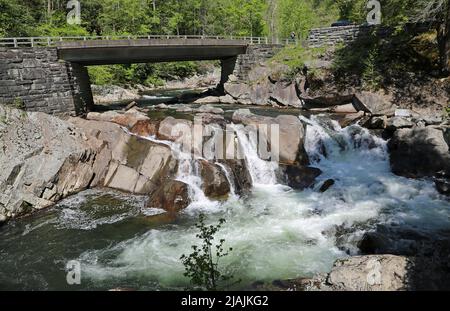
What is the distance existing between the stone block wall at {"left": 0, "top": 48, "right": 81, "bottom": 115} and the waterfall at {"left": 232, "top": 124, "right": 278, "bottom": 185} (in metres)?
12.7

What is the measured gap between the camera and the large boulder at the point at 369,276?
24.5ft

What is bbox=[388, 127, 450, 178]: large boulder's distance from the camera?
17.9 m

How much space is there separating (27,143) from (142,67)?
36.0 metres

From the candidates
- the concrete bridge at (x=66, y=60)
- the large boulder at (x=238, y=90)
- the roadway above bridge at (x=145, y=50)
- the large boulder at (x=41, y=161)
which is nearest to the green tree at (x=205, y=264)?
the large boulder at (x=41, y=161)

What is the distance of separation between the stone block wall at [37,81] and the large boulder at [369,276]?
70.0 ft

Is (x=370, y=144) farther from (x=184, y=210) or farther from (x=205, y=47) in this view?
(x=205, y=47)

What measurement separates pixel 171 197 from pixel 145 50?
19610mm

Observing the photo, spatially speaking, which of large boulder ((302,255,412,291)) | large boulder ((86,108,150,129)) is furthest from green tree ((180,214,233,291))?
large boulder ((86,108,150,129))

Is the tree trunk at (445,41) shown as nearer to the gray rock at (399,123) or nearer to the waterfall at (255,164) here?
the gray rock at (399,123)

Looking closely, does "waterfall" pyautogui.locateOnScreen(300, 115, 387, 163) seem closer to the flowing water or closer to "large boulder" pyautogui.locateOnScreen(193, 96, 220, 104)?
the flowing water

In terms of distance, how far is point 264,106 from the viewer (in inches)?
1341
